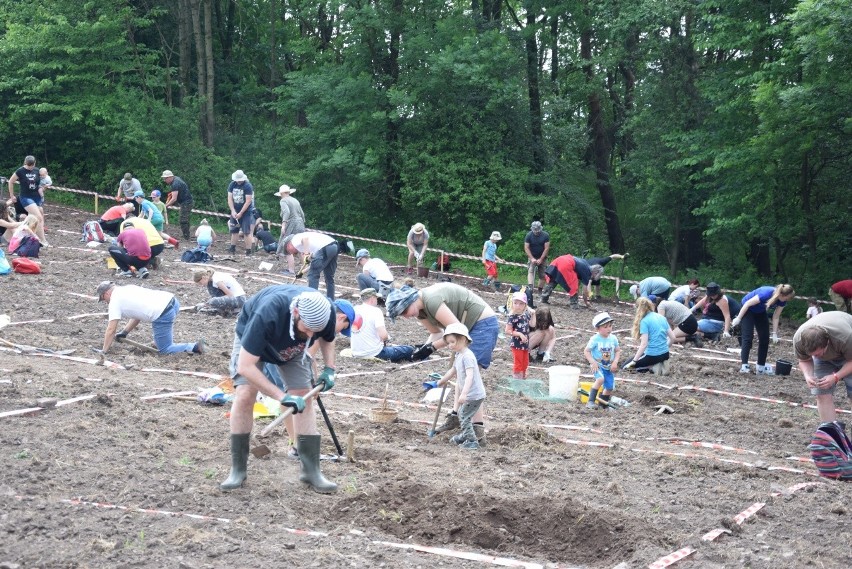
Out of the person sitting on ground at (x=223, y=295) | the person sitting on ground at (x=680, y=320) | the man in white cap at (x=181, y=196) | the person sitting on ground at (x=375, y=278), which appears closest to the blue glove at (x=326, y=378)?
the person sitting on ground at (x=223, y=295)

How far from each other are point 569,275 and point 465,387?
40.9 feet

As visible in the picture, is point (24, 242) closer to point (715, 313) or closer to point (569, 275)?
point (569, 275)

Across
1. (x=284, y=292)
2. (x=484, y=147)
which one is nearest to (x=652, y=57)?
(x=484, y=147)

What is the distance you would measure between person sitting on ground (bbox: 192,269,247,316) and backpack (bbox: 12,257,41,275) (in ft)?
11.1

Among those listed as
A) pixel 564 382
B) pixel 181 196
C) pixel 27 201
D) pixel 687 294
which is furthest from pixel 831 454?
pixel 181 196

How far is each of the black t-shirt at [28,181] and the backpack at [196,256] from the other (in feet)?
10.9

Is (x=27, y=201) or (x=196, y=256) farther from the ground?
(x=27, y=201)

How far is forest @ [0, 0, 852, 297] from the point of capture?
26.7 metres

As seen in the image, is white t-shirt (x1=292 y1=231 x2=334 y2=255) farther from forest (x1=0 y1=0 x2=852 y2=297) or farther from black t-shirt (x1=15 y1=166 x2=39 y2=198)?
forest (x1=0 y1=0 x2=852 y2=297)

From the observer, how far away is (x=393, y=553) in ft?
19.0

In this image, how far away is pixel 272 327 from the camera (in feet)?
20.8

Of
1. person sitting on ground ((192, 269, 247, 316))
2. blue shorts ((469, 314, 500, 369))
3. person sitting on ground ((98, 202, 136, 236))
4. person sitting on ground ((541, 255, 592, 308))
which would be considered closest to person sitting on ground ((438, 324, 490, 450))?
blue shorts ((469, 314, 500, 369))

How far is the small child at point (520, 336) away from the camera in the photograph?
12.6 metres

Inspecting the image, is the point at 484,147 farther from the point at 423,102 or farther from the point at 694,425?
the point at 694,425
